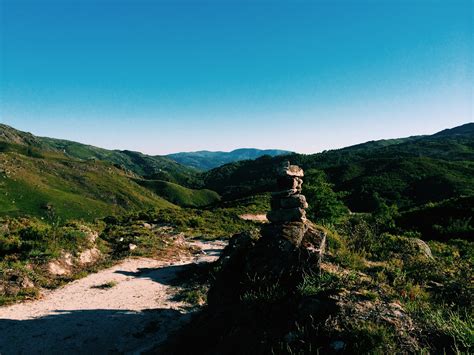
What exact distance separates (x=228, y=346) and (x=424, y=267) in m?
8.40

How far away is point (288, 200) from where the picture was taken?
1386 centimetres

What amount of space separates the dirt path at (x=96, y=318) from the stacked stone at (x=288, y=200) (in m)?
6.70

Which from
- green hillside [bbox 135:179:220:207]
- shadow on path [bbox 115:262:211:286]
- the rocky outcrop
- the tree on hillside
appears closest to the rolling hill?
green hillside [bbox 135:179:220:207]

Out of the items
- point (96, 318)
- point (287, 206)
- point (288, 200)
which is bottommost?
point (96, 318)

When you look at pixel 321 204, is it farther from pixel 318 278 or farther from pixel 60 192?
pixel 60 192

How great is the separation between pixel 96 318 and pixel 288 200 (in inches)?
411

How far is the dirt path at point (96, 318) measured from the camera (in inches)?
500

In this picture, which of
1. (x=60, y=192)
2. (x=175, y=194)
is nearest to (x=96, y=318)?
(x=60, y=192)

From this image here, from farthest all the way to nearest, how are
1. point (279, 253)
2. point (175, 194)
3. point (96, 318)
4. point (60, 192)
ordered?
point (175, 194)
point (60, 192)
point (96, 318)
point (279, 253)

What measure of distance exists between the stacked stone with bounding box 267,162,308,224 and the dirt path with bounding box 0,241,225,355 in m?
6.70

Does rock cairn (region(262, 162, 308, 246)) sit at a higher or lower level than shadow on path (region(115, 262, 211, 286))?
higher

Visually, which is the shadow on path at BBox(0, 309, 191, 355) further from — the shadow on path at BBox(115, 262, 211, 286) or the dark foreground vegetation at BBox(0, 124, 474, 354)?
the shadow on path at BBox(115, 262, 211, 286)

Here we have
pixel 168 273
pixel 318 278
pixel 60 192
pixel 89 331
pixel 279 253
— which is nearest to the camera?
pixel 318 278

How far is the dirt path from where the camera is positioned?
1269 cm
